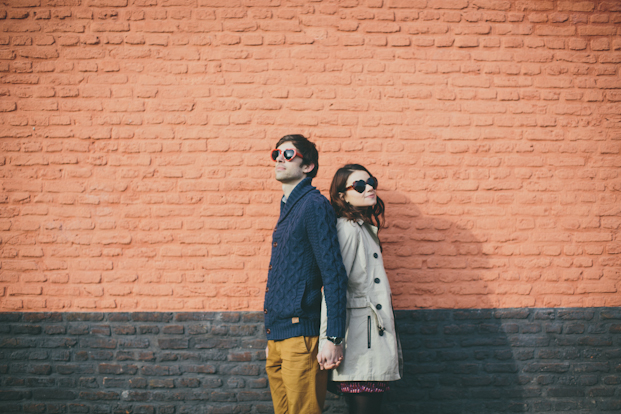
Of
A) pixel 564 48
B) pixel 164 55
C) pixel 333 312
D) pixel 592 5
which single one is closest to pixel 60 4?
pixel 164 55

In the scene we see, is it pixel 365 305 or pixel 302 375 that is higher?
pixel 365 305

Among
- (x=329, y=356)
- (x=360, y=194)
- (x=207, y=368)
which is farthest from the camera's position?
(x=207, y=368)

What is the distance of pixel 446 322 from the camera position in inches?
131

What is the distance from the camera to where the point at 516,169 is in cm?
343

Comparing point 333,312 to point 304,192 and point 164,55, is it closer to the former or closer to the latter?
point 304,192

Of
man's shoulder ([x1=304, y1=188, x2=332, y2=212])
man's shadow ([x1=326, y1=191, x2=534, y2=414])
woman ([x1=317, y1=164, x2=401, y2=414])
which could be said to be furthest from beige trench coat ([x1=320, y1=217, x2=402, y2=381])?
man's shadow ([x1=326, y1=191, x2=534, y2=414])

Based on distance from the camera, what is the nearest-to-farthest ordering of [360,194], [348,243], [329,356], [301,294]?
1. [329,356]
2. [301,294]
3. [348,243]
4. [360,194]

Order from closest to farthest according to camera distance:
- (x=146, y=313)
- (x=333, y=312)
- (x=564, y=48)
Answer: (x=333, y=312) → (x=146, y=313) → (x=564, y=48)

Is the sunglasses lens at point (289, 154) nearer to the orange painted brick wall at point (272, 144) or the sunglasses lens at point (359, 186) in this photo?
the sunglasses lens at point (359, 186)

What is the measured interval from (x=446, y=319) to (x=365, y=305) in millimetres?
1365

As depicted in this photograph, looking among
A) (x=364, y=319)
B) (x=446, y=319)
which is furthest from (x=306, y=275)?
(x=446, y=319)

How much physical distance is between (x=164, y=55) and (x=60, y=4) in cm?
106

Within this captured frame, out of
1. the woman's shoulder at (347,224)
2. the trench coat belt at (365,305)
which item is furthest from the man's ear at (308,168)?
the trench coat belt at (365,305)

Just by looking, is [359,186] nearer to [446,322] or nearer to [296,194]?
[296,194]
